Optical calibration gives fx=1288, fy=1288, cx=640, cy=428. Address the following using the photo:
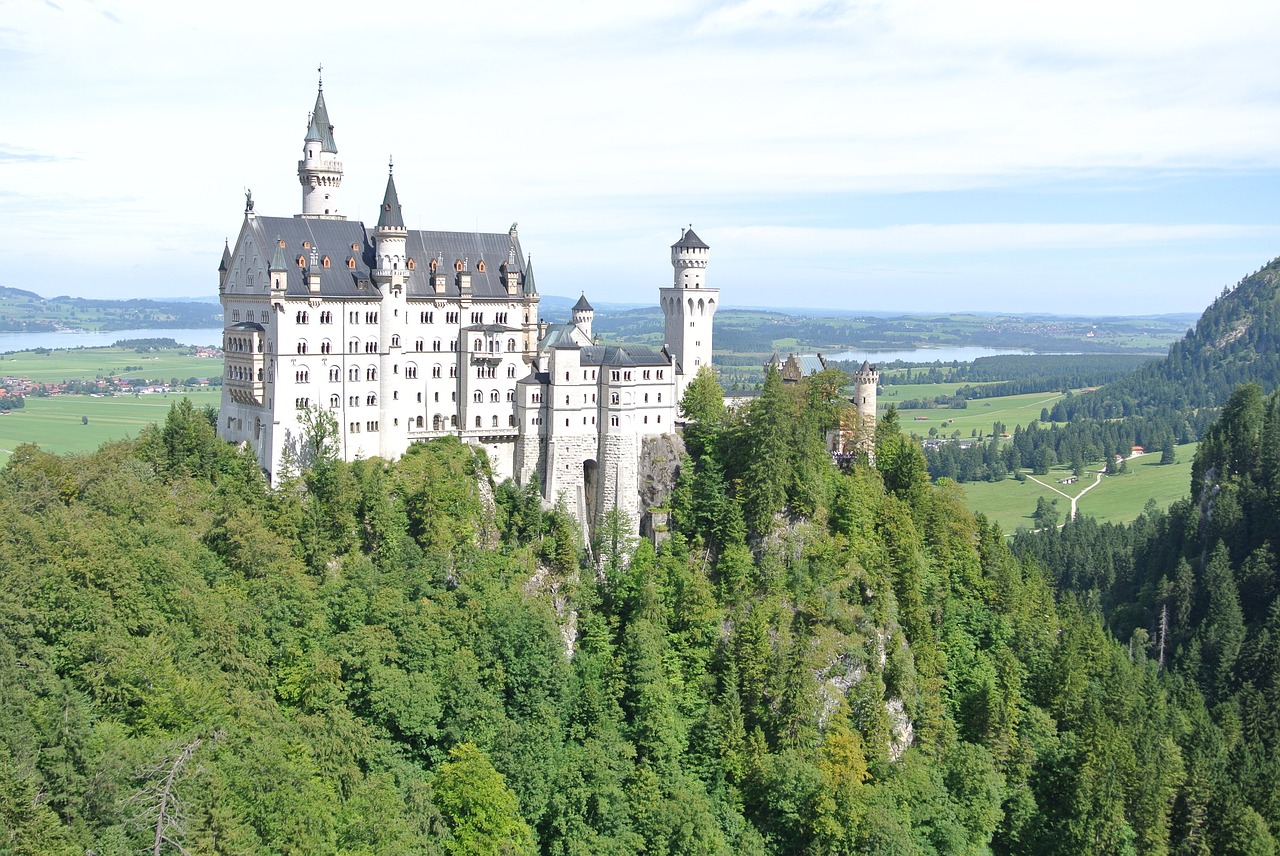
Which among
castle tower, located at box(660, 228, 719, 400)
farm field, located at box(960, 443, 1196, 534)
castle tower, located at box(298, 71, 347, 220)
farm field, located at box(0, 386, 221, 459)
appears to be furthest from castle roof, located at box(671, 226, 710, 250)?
farm field, located at box(960, 443, 1196, 534)

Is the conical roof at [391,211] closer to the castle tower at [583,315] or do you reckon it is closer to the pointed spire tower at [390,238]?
the pointed spire tower at [390,238]

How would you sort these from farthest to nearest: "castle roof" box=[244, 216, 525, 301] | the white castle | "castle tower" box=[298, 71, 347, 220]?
"castle tower" box=[298, 71, 347, 220]
"castle roof" box=[244, 216, 525, 301]
the white castle

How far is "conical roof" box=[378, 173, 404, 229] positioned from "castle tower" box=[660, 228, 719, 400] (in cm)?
2034

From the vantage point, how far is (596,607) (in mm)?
79688

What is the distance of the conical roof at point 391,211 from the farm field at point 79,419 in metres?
40.6

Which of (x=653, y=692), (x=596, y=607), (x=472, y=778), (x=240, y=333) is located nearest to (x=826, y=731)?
(x=653, y=692)

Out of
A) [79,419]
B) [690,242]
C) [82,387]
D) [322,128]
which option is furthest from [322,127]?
[82,387]

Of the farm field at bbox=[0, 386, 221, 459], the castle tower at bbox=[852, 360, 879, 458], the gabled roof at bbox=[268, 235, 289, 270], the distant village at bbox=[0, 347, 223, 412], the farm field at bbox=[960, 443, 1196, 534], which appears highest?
the gabled roof at bbox=[268, 235, 289, 270]

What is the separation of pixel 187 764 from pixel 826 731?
37344 mm

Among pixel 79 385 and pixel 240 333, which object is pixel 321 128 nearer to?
pixel 240 333

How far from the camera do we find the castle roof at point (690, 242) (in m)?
90.6

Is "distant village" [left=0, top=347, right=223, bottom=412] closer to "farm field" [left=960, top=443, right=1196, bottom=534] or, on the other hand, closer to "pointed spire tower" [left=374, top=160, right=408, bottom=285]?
"pointed spire tower" [left=374, top=160, right=408, bottom=285]

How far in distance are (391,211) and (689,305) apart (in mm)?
22185

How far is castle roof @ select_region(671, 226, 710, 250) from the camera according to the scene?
90625mm
